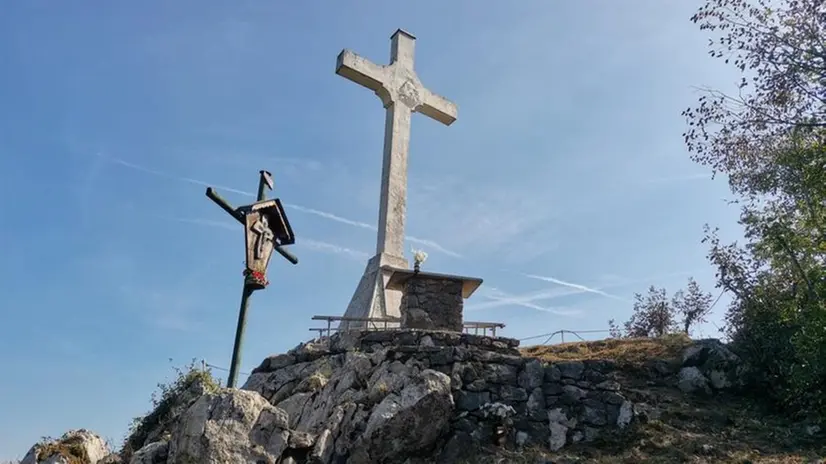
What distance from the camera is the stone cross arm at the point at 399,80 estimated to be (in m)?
17.2

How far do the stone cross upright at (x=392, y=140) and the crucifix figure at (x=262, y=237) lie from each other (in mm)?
7287

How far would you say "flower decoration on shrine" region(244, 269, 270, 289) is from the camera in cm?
739

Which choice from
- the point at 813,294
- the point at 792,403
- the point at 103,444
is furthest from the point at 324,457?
the point at 813,294

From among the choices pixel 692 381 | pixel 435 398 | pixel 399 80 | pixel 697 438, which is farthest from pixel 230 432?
pixel 399 80

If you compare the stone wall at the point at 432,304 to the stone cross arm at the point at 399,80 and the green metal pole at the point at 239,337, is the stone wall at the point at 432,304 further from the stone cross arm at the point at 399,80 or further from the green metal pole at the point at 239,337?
the green metal pole at the point at 239,337

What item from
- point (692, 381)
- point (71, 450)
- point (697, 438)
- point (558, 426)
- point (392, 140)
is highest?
point (392, 140)

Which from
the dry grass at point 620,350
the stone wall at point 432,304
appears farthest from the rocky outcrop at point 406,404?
the stone wall at point 432,304

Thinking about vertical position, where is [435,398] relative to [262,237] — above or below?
below

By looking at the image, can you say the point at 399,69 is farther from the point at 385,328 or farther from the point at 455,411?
the point at 455,411

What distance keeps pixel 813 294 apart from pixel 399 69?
10.9 m

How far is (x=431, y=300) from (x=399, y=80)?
659 cm

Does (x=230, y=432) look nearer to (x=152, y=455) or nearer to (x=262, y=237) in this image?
(x=152, y=455)

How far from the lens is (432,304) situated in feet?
46.4

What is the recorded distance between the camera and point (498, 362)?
12164mm
